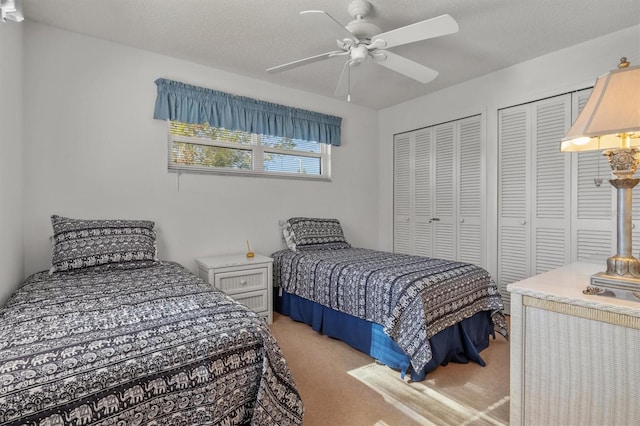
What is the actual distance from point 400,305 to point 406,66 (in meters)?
1.68

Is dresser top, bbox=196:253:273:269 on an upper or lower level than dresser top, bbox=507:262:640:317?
lower

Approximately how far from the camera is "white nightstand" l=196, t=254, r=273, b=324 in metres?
2.70

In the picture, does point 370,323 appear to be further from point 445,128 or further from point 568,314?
point 445,128

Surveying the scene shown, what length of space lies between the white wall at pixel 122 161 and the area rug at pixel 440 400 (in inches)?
74.9

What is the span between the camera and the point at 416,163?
13.3 ft

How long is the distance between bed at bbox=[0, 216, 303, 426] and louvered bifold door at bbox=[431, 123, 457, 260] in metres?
2.85

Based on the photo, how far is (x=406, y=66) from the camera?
233cm

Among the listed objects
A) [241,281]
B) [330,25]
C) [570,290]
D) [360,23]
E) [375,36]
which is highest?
[330,25]

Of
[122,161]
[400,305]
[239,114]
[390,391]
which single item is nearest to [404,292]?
[400,305]

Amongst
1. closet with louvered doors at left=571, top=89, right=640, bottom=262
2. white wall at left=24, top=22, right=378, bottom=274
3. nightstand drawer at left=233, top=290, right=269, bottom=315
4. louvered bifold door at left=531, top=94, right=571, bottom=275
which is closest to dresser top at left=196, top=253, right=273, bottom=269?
white wall at left=24, top=22, right=378, bottom=274

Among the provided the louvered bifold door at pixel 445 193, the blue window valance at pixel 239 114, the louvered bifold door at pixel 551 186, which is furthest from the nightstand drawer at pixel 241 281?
the louvered bifold door at pixel 551 186

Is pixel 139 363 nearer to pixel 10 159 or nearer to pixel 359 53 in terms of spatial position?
pixel 10 159

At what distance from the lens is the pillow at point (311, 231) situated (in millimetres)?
3377

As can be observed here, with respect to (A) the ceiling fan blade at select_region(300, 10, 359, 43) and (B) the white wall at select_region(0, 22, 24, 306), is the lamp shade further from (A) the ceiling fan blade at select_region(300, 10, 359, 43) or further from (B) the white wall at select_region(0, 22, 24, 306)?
(B) the white wall at select_region(0, 22, 24, 306)
